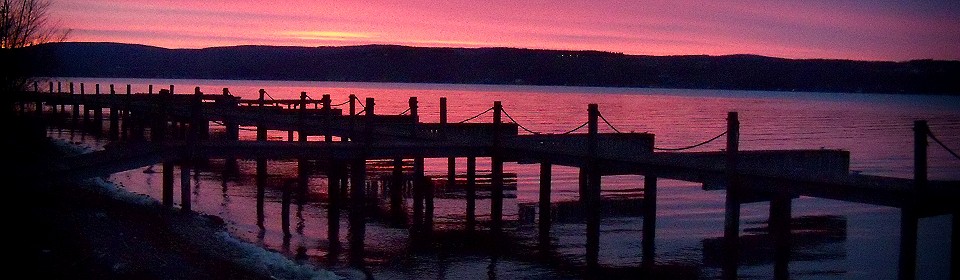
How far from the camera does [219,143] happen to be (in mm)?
18391

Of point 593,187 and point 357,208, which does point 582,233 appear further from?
point 357,208

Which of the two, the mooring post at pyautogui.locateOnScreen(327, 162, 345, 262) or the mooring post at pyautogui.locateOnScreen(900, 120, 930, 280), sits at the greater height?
the mooring post at pyautogui.locateOnScreen(900, 120, 930, 280)

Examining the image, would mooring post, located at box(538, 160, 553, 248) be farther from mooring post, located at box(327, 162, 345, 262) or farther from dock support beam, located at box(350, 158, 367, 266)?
mooring post, located at box(327, 162, 345, 262)

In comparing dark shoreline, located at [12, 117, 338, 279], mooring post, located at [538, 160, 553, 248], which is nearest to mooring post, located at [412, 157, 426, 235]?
mooring post, located at [538, 160, 553, 248]

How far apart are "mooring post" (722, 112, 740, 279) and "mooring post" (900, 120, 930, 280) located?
2.76 metres

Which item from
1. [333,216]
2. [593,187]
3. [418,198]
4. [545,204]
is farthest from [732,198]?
[333,216]

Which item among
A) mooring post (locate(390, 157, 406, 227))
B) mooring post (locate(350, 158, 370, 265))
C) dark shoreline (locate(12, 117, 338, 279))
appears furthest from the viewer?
mooring post (locate(390, 157, 406, 227))

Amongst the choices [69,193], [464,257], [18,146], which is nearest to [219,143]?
[69,193]

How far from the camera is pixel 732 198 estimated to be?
49.9ft

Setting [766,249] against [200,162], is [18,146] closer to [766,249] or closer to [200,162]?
[200,162]

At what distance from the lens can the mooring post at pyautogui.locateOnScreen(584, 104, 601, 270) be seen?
58.6 ft

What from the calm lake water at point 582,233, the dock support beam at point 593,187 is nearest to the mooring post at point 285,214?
the calm lake water at point 582,233

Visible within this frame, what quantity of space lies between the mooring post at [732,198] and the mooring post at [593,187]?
250 centimetres

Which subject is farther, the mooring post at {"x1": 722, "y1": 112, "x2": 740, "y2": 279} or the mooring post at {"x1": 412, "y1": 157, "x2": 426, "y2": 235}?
the mooring post at {"x1": 412, "y1": 157, "x2": 426, "y2": 235}
